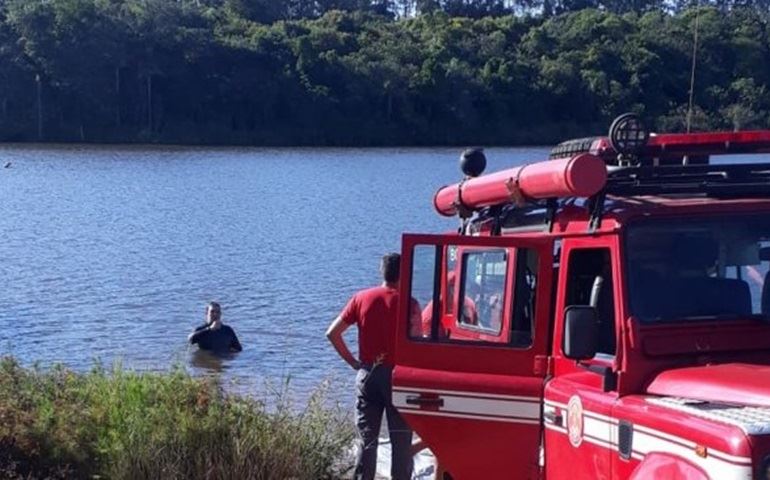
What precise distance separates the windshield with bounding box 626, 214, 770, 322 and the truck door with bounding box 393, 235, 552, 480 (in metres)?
0.67

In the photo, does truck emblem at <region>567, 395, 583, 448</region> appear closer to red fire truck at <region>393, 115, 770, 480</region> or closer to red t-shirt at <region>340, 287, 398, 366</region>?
red fire truck at <region>393, 115, 770, 480</region>

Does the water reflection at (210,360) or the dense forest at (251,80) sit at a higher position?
the dense forest at (251,80)

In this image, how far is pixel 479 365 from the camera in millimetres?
6836

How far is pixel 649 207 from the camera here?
6227mm

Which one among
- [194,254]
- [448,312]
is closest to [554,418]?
[448,312]

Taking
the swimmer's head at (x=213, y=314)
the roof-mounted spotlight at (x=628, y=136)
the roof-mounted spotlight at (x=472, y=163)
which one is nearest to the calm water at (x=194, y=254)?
the swimmer's head at (x=213, y=314)

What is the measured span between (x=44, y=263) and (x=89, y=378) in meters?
23.1

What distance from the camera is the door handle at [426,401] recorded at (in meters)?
6.89

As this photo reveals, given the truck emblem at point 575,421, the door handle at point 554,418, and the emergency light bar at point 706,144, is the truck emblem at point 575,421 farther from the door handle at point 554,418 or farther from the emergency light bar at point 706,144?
the emergency light bar at point 706,144

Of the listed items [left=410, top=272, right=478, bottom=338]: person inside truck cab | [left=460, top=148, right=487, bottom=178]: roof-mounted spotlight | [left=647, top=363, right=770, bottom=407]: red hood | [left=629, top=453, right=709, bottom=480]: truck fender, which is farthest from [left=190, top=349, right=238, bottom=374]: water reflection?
[left=629, top=453, right=709, bottom=480]: truck fender

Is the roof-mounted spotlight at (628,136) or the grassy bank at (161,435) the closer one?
the roof-mounted spotlight at (628,136)

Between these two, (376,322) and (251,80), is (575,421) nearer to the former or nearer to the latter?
(376,322)

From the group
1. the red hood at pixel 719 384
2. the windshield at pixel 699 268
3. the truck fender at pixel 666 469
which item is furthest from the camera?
→ the windshield at pixel 699 268

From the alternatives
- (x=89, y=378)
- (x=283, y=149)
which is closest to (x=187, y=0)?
(x=283, y=149)
